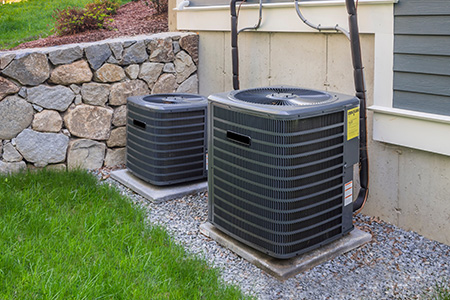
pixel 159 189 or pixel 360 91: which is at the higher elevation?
pixel 360 91

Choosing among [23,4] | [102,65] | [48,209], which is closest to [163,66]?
[102,65]

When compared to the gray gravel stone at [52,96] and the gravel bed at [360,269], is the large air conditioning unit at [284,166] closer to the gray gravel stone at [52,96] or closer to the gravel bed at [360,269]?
the gravel bed at [360,269]

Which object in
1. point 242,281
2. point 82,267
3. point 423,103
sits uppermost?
point 423,103

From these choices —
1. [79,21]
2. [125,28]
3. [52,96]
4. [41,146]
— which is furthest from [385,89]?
[79,21]

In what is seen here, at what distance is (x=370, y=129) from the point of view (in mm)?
3412

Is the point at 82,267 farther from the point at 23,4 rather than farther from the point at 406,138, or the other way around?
the point at 23,4

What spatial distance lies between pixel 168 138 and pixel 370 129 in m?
1.57

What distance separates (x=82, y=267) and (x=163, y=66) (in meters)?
2.75

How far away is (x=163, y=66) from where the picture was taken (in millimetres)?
4891

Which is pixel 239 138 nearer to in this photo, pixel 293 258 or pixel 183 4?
pixel 293 258

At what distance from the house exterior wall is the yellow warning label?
0.41 meters

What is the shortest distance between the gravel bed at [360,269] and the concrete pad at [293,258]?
0.10ft

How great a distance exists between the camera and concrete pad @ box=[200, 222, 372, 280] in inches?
110

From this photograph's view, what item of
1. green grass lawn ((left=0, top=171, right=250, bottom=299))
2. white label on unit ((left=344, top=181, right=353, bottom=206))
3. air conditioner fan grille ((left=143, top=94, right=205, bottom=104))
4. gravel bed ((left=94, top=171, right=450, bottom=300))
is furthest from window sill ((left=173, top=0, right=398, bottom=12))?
green grass lawn ((left=0, top=171, right=250, bottom=299))
